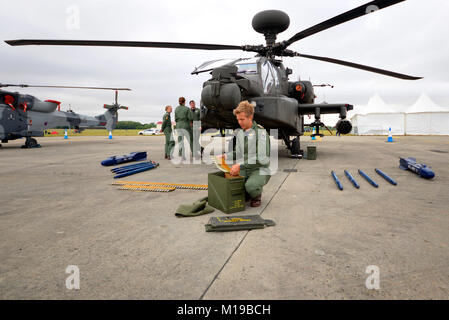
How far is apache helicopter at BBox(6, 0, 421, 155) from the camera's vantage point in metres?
4.73

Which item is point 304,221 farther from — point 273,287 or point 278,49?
point 278,49

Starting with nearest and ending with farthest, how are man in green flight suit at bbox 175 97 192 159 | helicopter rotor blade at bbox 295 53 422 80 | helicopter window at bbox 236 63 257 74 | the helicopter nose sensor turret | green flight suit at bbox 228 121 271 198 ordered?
green flight suit at bbox 228 121 271 198 → helicopter window at bbox 236 63 257 74 → helicopter rotor blade at bbox 295 53 422 80 → the helicopter nose sensor turret → man in green flight suit at bbox 175 97 192 159

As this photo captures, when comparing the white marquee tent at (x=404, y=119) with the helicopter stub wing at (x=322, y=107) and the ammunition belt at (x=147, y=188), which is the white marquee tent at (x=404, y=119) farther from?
the ammunition belt at (x=147, y=188)

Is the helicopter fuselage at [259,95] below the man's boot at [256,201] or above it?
above

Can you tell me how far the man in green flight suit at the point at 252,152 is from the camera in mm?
3020

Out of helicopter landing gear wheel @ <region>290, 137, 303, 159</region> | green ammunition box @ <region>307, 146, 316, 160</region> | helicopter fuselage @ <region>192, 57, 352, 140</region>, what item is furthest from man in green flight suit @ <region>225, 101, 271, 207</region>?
helicopter landing gear wheel @ <region>290, 137, 303, 159</region>

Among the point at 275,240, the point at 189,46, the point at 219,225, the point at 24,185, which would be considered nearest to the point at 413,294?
the point at 275,240

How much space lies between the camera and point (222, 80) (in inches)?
189

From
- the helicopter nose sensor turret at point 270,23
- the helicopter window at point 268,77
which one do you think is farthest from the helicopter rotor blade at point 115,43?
the helicopter nose sensor turret at point 270,23

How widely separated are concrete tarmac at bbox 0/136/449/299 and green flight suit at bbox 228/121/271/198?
32 cm

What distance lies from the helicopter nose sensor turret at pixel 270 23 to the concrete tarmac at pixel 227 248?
556 cm

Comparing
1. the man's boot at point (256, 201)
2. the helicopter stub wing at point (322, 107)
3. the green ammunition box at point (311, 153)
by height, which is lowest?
the man's boot at point (256, 201)

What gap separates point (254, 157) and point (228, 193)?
23.2 inches

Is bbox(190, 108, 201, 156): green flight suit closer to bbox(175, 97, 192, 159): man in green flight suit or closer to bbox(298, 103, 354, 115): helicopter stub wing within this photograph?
bbox(175, 97, 192, 159): man in green flight suit
